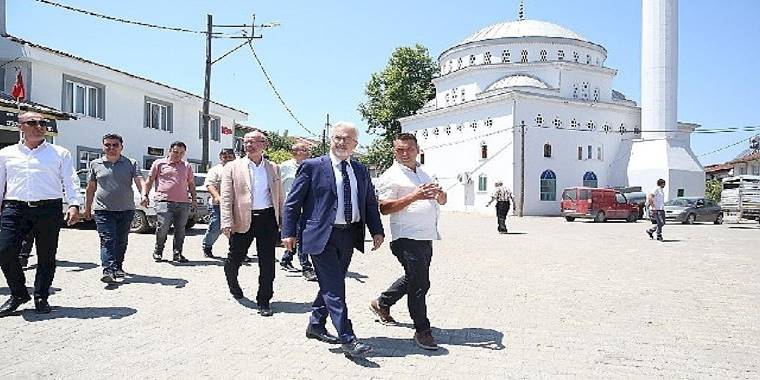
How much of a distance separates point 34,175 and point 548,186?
126 ft

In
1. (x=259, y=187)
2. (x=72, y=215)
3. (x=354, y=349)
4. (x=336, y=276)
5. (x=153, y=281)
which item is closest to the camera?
(x=354, y=349)

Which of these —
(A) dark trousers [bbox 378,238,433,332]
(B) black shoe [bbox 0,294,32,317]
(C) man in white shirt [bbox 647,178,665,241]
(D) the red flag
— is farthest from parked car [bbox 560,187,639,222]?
(B) black shoe [bbox 0,294,32,317]

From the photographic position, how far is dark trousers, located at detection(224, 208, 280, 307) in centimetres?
600

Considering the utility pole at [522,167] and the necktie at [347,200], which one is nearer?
the necktie at [347,200]

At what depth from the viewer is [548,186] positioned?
135 ft

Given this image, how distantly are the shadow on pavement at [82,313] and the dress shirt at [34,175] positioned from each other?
1038mm

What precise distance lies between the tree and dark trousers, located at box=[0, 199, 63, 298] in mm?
50824

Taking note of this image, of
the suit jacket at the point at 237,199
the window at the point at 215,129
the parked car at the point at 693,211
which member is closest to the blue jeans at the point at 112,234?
the suit jacket at the point at 237,199

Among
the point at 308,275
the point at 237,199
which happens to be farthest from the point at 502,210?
the point at 237,199

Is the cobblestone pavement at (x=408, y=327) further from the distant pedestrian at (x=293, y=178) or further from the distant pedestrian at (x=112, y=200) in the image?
the distant pedestrian at (x=112, y=200)

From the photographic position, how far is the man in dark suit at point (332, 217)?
4637mm

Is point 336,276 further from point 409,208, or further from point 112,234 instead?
point 112,234

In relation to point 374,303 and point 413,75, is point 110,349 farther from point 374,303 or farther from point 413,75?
point 413,75

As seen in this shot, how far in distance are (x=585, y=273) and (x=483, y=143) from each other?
34293 millimetres
